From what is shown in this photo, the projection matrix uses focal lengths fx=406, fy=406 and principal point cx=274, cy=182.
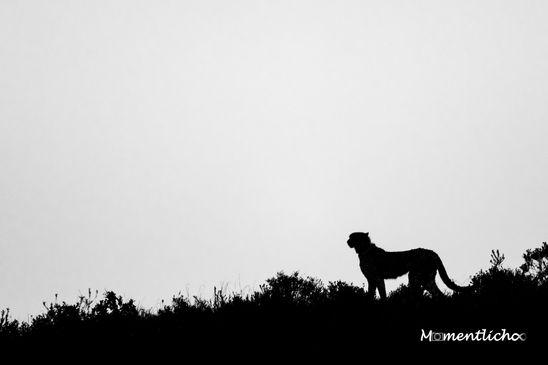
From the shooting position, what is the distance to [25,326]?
763 cm

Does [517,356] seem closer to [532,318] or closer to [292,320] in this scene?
[532,318]

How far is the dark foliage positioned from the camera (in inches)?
181

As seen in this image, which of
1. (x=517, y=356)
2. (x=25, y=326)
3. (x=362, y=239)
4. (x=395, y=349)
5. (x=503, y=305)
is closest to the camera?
(x=517, y=356)

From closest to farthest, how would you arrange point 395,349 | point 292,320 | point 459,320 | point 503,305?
point 395,349 → point 459,320 → point 503,305 → point 292,320

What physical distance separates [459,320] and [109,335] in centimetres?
454

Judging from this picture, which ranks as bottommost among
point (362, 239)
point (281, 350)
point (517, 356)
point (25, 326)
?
point (517, 356)

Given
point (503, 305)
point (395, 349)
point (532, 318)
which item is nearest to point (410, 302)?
point (503, 305)

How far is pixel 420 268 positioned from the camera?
880 centimetres

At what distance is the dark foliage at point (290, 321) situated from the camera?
181 inches

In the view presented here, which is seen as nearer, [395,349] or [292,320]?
[395,349]

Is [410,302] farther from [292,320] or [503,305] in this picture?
[292,320]

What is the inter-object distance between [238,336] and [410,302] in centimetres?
320

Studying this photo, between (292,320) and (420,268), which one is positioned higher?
(420,268)

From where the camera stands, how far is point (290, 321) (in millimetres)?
5457
